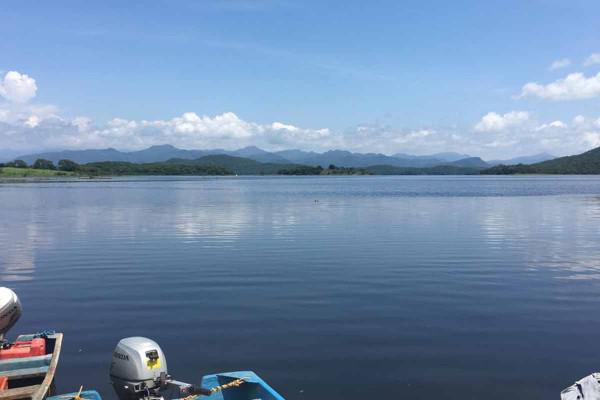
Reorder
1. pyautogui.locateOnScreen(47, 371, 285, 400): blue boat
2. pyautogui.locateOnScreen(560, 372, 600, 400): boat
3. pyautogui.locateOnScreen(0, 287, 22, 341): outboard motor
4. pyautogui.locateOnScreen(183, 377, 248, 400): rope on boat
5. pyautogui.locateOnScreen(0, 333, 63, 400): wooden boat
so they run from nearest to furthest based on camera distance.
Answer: pyautogui.locateOnScreen(560, 372, 600, 400): boat
pyautogui.locateOnScreen(183, 377, 248, 400): rope on boat
pyautogui.locateOnScreen(47, 371, 285, 400): blue boat
pyautogui.locateOnScreen(0, 333, 63, 400): wooden boat
pyautogui.locateOnScreen(0, 287, 22, 341): outboard motor

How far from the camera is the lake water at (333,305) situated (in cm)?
1122

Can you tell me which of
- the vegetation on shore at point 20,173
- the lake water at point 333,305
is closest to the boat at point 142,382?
the lake water at point 333,305

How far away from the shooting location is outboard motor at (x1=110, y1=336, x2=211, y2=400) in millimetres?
9133

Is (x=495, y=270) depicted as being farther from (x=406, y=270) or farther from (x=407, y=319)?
(x=407, y=319)

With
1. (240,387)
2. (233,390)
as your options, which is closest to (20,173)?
(233,390)

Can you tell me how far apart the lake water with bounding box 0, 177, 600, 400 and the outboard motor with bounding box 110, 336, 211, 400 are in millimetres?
1851

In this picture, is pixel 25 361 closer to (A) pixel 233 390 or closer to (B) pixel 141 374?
(B) pixel 141 374

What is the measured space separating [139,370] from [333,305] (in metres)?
7.97

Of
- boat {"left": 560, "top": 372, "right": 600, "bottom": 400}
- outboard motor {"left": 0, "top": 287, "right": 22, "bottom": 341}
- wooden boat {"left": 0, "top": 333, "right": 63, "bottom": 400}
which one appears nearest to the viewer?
boat {"left": 560, "top": 372, "right": 600, "bottom": 400}

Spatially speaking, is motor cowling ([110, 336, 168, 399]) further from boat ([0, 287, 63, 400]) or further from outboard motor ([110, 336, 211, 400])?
boat ([0, 287, 63, 400])

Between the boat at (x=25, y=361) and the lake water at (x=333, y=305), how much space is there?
58 centimetres

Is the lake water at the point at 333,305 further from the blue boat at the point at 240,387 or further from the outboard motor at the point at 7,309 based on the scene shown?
the outboard motor at the point at 7,309

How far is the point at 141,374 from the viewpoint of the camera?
9125 millimetres

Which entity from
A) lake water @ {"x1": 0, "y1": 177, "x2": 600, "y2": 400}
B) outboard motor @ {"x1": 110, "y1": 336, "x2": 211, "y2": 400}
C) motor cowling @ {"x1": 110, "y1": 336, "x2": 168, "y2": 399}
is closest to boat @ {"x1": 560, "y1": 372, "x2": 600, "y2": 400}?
lake water @ {"x1": 0, "y1": 177, "x2": 600, "y2": 400}
